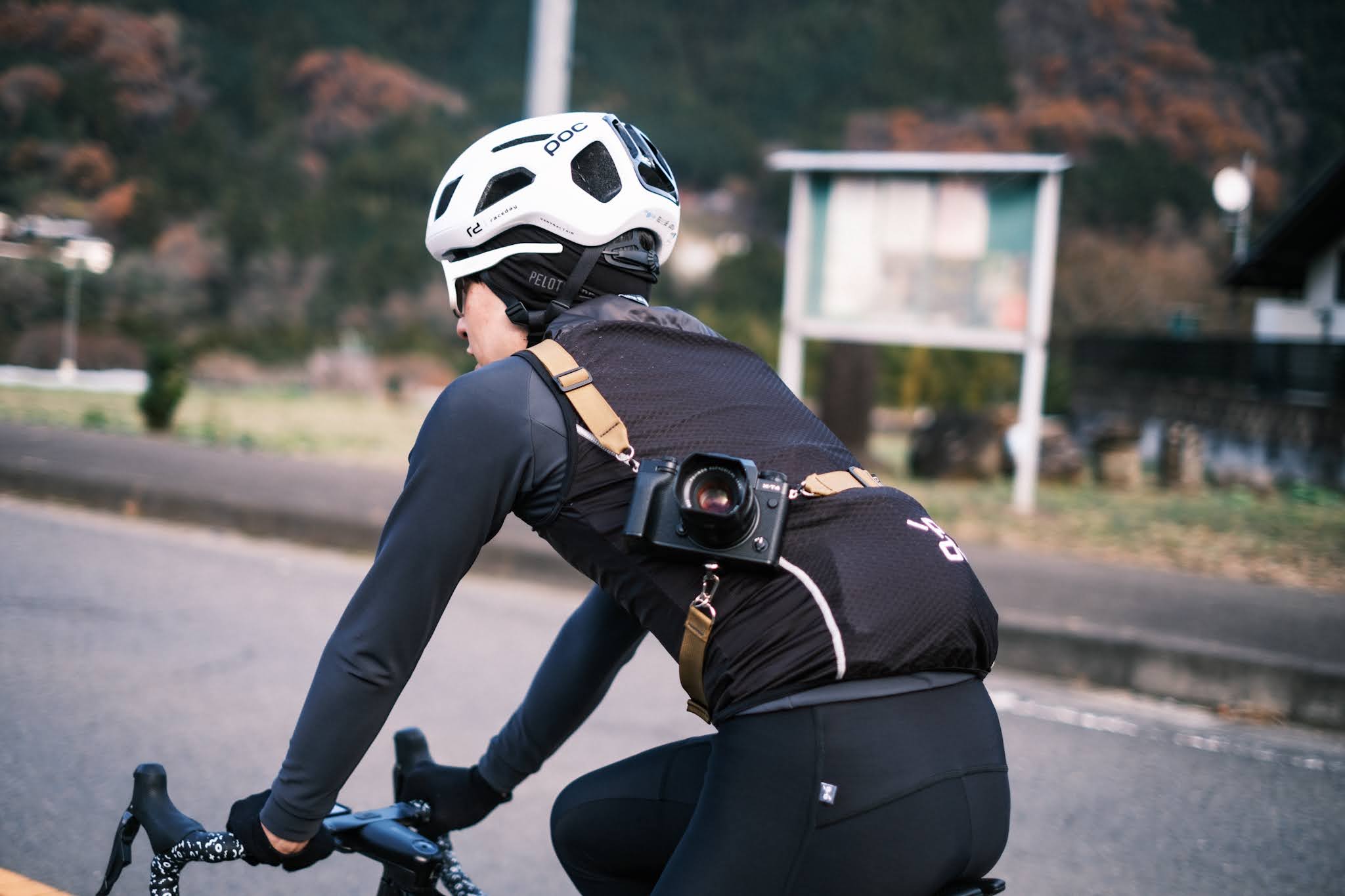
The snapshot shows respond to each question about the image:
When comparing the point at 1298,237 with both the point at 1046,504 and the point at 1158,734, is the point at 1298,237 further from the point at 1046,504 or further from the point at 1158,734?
the point at 1158,734

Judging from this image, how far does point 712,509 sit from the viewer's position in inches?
63.7

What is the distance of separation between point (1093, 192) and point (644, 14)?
66.3 feet

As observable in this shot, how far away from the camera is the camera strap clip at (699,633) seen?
66.3 inches

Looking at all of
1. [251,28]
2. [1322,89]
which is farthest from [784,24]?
[1322,89]

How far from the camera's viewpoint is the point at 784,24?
51406 mm

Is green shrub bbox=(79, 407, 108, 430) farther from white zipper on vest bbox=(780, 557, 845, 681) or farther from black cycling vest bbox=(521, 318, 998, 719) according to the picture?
white zipper on vest bbox=(780, 557, 845, 681)

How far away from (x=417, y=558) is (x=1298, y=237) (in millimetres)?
27188

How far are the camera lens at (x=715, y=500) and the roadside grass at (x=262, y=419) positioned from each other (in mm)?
9450

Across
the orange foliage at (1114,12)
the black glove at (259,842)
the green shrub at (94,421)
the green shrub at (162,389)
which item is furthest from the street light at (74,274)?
the orange foliage at (1114,12)

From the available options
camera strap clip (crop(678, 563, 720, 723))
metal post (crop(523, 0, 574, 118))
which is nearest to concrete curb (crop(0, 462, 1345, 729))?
metal post (crop(523, 0, 574, 118))

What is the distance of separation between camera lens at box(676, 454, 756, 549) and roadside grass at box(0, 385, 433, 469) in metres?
9.45

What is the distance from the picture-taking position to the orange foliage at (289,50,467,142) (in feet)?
137

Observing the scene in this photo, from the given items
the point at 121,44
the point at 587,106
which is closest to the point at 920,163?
the point at 121,44

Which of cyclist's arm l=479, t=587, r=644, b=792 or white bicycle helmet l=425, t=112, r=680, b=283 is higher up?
white bicycle helmet l=425, t=112, r=680, b=283
